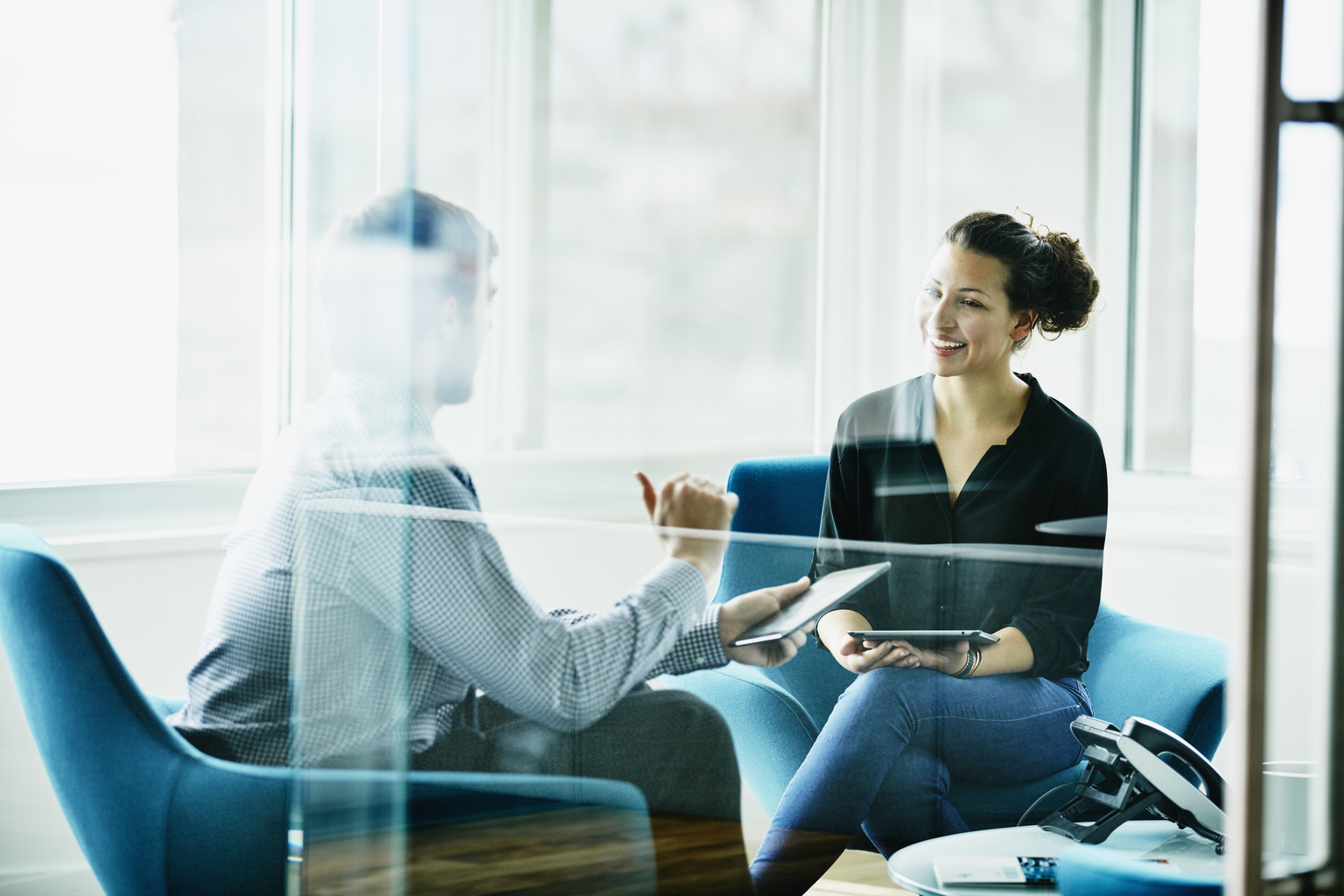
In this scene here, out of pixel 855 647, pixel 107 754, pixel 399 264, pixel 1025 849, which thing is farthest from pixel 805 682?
pixel 107 754

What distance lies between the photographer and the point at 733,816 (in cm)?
154

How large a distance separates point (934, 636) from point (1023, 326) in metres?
0.41

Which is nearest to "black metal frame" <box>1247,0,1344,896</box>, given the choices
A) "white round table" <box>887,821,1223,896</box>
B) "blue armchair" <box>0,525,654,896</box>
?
"white round table" <box>887,821,1223,896</box>

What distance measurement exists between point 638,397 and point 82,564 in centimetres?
97

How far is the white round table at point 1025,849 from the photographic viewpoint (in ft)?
4.62

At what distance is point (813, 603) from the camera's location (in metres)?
1.52

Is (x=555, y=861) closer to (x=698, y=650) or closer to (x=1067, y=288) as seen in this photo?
(x=698, y=650)

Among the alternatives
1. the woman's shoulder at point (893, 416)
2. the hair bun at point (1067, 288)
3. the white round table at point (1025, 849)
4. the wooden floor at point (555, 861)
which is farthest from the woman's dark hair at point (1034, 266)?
the wooden floor at point (555, 861)

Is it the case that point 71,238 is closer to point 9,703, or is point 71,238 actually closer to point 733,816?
point 9,703

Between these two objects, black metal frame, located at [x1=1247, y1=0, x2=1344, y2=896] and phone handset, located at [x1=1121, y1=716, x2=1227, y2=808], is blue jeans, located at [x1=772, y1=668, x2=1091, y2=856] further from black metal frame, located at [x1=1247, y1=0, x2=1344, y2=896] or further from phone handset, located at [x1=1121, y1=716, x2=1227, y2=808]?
black metal frame, located at [x1=1247, y1=0, x2=1344, y2=896]

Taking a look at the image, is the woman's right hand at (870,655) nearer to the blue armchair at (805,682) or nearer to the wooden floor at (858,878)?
the blue armchair at (805,682)

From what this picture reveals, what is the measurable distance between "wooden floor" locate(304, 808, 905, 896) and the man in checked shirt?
42mm

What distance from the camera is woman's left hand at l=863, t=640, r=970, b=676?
153cm

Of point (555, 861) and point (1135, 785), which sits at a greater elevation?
point (1135, 785)
